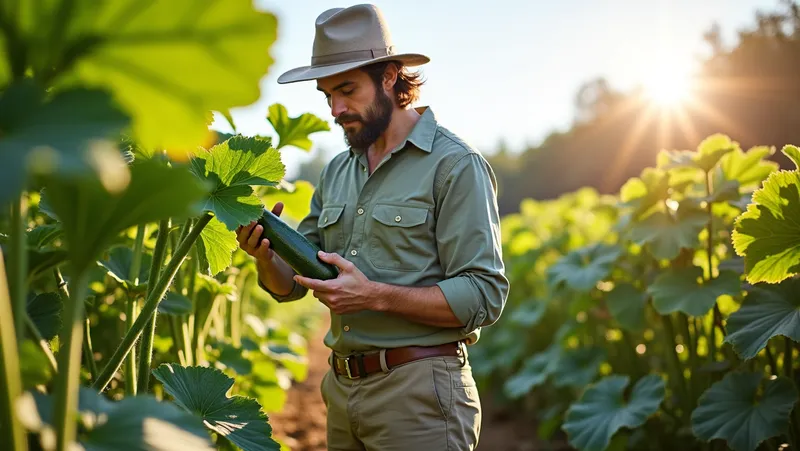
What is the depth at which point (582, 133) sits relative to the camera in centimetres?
2866

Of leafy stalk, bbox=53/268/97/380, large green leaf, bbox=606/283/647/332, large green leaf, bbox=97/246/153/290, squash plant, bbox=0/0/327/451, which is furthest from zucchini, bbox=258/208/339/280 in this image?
large green leaf, bbox=606/283/647/332

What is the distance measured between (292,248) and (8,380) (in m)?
1.45

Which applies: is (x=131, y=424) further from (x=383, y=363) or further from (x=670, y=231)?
(x=670, y=231)

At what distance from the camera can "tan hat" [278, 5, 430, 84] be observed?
2.69 metres

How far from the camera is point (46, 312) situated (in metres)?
1.55

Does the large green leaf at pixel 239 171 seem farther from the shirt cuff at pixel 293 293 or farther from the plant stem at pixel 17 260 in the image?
the shirt cuff at pixel 293 293

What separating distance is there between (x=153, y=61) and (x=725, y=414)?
267 centimetres

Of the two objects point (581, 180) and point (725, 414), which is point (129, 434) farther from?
point (581, 180)

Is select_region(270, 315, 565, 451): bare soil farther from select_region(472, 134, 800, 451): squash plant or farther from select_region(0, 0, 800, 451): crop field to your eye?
select_region(472, 134, 800, 451): squash plant

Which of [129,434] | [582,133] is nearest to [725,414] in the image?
[129,434]

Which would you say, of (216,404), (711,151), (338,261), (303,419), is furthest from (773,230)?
(303,419)

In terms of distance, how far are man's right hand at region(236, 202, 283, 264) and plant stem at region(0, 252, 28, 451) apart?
4.45ft

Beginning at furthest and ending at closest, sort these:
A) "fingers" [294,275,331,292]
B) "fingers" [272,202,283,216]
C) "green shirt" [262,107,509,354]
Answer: "fingers" [272,202,283,216] → "green shirt" [262,107,509,354] → "fingers" [294,275,331,292]

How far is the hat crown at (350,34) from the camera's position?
2.71 meters
